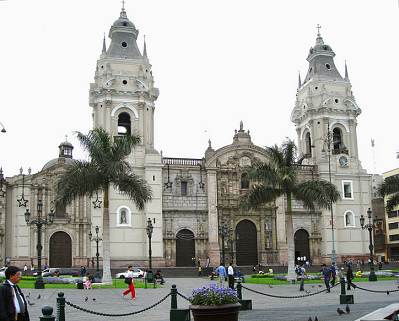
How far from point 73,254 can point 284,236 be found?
764 inches

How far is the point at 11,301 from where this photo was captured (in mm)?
9078

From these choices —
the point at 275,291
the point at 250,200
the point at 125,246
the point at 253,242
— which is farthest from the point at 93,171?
the point at 253,242

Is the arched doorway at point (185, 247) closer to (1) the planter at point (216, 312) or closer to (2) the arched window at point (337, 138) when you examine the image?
(2) the arched window at point (337, 138)

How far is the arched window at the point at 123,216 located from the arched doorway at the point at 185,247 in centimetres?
468

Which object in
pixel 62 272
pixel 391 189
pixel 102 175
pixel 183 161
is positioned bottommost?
pixel 62 272

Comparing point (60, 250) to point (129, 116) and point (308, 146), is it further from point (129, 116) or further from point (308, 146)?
point (308, 146)

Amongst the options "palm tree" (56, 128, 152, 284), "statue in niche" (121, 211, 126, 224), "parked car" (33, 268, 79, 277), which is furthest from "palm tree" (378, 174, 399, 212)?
"parked car" (33, 268, 79, 277)

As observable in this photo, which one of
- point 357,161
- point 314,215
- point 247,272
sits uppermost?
point 357,161

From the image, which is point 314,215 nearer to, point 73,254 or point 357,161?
point 357,161

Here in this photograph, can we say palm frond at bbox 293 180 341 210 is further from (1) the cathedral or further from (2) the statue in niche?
(2) the statue in niche

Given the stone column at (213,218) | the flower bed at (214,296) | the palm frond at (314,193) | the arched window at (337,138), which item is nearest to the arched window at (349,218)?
the arched window at (337,138)

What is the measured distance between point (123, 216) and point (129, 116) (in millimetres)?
9368

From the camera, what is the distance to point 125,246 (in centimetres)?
4703

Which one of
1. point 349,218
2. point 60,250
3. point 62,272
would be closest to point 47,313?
point 62,272
